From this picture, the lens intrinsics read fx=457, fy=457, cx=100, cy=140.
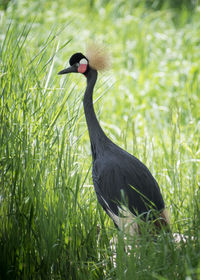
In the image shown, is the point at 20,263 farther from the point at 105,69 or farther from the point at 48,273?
the point at 105,69

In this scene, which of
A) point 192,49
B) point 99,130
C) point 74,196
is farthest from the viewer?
point 192,49

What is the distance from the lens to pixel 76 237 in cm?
193

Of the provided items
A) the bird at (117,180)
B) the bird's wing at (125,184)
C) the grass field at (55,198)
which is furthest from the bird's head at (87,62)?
the bird's wing at (125,184)

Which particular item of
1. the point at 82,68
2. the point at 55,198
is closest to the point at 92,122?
the point at 82,68

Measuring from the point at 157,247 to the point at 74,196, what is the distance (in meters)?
0.42

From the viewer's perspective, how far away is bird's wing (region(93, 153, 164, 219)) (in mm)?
1992

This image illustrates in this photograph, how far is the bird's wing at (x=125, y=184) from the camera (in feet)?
6.54

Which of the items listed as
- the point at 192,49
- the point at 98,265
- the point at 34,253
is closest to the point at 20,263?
the point at 34,253

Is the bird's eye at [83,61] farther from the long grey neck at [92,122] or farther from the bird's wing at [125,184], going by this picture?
the bird's wing at [125,184]

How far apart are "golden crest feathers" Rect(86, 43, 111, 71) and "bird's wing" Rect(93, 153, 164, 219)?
449mm

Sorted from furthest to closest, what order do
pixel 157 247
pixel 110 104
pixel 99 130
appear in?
1. pixel 110 104
2. pixel 99 130
3. pixel 157 247

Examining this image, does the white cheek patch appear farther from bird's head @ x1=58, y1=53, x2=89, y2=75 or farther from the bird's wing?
the bird's wing

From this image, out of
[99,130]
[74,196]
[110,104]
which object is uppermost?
[110,104]

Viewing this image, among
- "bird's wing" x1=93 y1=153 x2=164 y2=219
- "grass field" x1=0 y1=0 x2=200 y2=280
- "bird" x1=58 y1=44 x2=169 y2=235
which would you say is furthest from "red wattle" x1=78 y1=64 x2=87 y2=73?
"bird's wing" x1=93 y1=153 x2=164 y2=219
